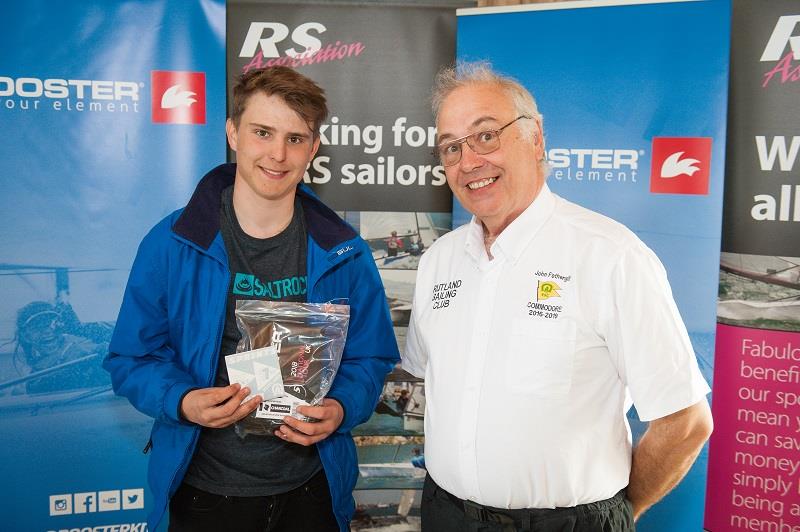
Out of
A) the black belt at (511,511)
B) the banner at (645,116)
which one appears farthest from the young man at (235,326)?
the banner at (645,116)

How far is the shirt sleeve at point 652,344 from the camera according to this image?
175 cm

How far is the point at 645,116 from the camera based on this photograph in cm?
320

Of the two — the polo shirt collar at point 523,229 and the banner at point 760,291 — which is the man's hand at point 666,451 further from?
the banner at point 760,291

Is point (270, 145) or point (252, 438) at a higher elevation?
point (270, 145)

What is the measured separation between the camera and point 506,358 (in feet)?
6.24

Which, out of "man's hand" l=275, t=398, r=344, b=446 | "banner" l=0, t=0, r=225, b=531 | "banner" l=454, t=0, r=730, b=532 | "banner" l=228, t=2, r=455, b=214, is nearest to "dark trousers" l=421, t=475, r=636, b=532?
"man's hand" l=275, t=398, r=344, b=446

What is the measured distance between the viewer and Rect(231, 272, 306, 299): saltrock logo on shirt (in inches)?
84.2

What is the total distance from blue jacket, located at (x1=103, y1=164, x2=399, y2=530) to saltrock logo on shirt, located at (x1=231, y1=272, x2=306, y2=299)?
44 millimetres

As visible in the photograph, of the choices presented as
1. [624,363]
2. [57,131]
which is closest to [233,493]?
[624,363]

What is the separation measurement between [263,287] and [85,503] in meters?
2.12

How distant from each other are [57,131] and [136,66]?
0.51 meters

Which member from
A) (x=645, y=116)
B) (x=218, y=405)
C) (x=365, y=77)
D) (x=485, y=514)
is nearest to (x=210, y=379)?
(x=218, y=405)

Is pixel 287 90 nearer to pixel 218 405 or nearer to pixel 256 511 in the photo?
pixel 218 405

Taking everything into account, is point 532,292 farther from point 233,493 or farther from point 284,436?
point 233,493
